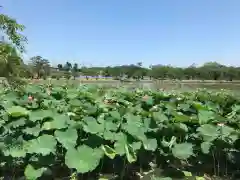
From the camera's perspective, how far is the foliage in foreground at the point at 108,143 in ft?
6.43

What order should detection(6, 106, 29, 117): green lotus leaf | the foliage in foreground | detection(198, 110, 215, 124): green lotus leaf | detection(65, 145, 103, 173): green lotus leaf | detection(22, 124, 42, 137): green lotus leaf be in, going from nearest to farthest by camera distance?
detection(65, 145, 103, 173): green lotus leaf → the foliage in foreground → detection(22, 124, 42, 137): green lotus leaf → detection(6, 106, 29, 117): green lotus leaf → detection(198, 110, 215, 124): green lotus leaf

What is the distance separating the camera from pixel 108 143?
7.22 feet

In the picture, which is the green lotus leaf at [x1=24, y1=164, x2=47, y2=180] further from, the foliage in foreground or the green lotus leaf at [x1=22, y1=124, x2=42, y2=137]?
Result: the green lotus leaf at [x1=22, y1=124, x2=42, y2=137]

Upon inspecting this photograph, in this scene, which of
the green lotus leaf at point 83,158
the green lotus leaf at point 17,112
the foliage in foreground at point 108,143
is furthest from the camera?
the green lotus leaf at point 17,112

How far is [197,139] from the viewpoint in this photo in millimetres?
2426

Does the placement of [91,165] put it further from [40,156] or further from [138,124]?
[138,124]

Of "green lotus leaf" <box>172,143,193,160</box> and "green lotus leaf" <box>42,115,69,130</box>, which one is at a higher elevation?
"green lotus leaf" <box>42,115,69,130</box>

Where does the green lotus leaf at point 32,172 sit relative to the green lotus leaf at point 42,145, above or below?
below

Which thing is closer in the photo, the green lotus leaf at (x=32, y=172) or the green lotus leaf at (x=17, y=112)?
the green lotus leaf at (x=32, y=172)

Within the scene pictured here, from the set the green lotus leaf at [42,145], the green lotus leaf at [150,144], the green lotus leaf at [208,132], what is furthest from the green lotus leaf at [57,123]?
Answer: the green lotus leaf at [208,132]

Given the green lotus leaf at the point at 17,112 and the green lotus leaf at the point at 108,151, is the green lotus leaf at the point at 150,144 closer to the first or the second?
the green lotus leaf at the point at 108,151

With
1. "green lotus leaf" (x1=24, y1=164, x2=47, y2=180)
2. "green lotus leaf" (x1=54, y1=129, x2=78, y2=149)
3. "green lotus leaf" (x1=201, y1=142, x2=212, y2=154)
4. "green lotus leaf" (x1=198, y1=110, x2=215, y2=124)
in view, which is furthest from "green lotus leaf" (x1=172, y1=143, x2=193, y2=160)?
"green lotus leaf" (x1=24, y1=164, x2=47, y2=180)

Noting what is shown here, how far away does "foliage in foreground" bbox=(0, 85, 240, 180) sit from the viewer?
196 centimetres

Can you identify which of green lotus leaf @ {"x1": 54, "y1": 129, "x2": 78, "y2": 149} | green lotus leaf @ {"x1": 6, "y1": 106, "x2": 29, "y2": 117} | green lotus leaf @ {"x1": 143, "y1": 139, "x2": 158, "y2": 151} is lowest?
green lotus leaf @ {"x1": 143, "y1": 139, "x2": 158, "y2": 151}
